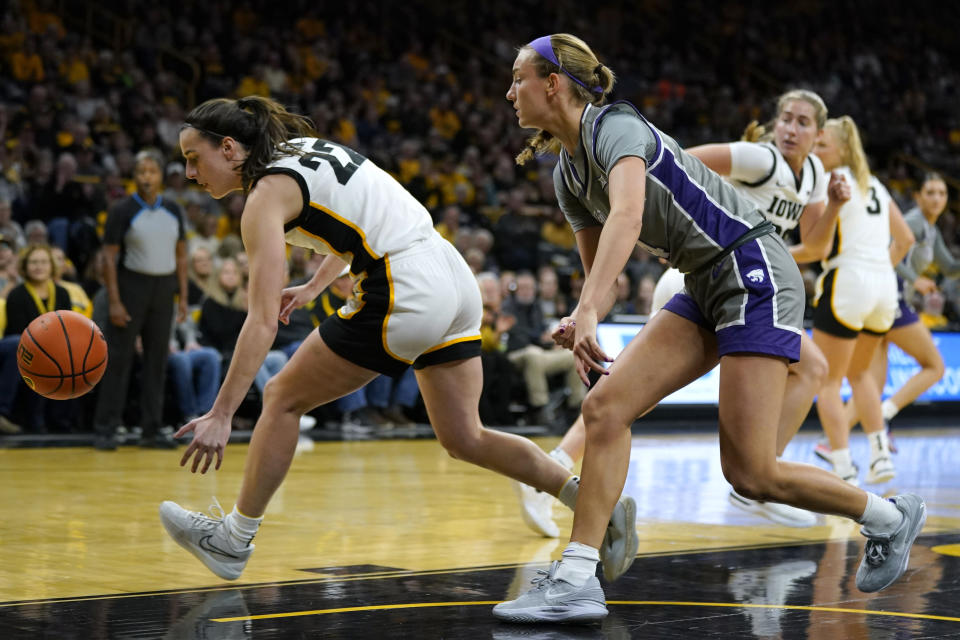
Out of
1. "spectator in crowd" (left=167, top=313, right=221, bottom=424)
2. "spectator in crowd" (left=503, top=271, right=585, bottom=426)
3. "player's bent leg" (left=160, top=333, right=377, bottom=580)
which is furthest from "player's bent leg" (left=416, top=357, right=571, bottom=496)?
"spectator in crowd" (left=503, top=271, right=585, bottom=426)

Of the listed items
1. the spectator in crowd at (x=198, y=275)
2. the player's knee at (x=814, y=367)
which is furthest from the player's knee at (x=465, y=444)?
the spectator in crowd at (x=198, y=275)

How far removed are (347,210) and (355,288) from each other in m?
0.27

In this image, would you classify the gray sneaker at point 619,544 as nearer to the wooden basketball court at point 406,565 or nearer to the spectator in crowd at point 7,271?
the wooden basketball court at point 406,565

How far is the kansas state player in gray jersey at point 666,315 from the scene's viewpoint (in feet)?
12.5

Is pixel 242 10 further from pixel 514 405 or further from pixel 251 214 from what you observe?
pixel 251 214

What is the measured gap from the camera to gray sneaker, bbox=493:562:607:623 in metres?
3.74

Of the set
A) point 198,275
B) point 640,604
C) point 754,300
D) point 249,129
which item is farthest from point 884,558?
point 198,275

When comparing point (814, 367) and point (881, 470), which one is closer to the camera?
point (814, 367)

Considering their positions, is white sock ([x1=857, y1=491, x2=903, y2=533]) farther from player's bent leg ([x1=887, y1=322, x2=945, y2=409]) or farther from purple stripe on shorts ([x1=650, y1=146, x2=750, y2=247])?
player's bent leg ([x1=887, y1=322, x2=945, y2=409])

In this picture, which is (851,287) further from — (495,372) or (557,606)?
(495,372)

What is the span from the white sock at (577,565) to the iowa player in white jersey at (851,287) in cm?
358

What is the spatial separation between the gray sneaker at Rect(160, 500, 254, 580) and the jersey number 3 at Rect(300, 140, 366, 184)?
3.80 feet

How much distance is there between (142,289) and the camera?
372 inches

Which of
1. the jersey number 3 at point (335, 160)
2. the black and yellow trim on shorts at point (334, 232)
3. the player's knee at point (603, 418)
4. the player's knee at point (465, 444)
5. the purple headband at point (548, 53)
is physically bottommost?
the player's knee at point (465, 444)
